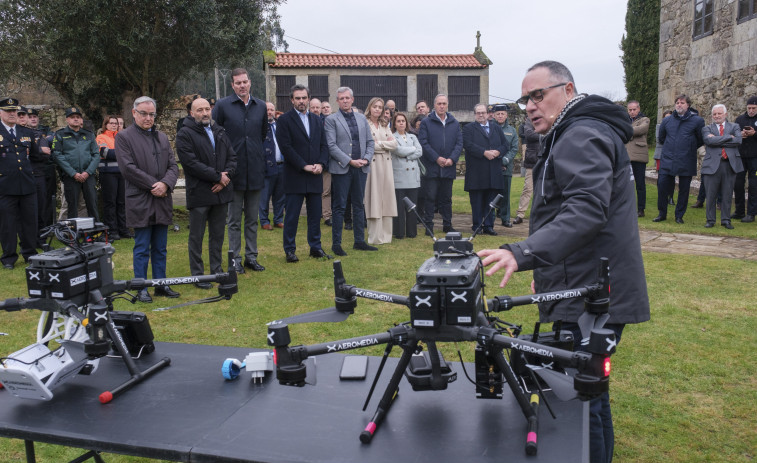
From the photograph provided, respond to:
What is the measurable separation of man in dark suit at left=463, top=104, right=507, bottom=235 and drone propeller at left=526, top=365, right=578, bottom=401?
8.16 m

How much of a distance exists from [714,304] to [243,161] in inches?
222

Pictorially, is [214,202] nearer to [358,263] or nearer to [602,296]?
[358,263]

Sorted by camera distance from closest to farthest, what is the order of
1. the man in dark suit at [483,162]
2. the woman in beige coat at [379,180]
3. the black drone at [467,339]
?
the black drone at [467,339] < the woman in beige coat at [379,180] < the man in dark suit at [483,162]

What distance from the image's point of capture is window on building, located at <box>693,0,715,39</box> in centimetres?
1608

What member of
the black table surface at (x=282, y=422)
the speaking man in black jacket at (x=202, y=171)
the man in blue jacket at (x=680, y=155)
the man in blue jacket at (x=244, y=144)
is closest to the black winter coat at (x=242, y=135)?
the man in blue jacket at (x=244, y=144)

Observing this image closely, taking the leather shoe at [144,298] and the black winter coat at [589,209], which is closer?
the black winter coat at [589,209]

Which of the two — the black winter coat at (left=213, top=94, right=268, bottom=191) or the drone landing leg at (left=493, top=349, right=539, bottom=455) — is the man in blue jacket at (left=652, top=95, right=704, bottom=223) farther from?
the drone landing leg at (left=493, top=349, right=539, bottom=455)

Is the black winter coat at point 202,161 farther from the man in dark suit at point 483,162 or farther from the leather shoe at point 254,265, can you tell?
the man in dark suit at point 483,162

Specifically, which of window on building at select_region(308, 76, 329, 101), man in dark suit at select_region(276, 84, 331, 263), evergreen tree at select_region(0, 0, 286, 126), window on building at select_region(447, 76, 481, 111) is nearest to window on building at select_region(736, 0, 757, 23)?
evergreen tree at select_region(0, 0, 286, 126)

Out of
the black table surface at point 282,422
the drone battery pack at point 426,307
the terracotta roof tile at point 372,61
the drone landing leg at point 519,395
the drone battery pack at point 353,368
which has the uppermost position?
the terracotta roof tile at point 372,61

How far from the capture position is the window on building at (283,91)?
112 feet

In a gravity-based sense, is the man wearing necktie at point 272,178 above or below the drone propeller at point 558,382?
above

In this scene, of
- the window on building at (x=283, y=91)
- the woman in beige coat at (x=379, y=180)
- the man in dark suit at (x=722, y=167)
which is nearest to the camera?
the woman in beige coat at (x=379, y=180)

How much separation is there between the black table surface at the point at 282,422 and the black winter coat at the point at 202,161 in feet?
15.0
